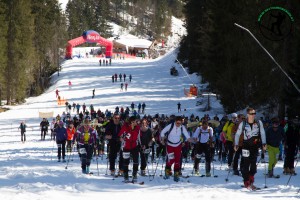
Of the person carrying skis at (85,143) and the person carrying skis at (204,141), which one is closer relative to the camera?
the person carrying skis at (204,141)

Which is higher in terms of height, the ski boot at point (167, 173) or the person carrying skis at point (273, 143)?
the person carrying skis at point (273, 143)

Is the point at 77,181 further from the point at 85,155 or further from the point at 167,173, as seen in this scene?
the point at 167,173

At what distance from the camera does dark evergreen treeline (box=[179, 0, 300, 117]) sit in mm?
24969

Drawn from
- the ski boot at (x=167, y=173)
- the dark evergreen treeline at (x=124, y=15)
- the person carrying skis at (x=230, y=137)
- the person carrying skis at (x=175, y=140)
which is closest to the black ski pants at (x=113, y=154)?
the ski boot at (x=167, y=173)

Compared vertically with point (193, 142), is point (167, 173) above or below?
below

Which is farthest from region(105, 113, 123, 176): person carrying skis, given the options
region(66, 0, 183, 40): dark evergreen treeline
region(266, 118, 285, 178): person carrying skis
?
region(66, 0, 183, 40): dark evergreen treeline

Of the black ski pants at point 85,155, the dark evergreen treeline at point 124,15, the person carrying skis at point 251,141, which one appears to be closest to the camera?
the person carrying skis at point 251,141

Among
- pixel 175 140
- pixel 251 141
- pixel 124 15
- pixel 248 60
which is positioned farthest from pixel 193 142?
pixel 124 15

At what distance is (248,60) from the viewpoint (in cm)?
2900

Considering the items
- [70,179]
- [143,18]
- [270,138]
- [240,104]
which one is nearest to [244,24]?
[240,104]

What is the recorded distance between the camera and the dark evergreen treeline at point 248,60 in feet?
81.9

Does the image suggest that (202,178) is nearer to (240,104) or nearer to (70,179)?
(70,179)

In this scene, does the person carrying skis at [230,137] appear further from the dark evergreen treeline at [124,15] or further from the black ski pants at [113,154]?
the dark evergreen treeline at [124,15]

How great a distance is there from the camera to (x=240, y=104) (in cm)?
3050
